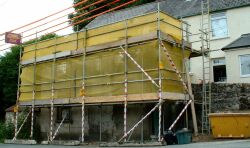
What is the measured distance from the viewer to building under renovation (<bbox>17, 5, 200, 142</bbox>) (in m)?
17.1

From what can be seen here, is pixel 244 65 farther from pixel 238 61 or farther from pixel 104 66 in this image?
pixel 104 66

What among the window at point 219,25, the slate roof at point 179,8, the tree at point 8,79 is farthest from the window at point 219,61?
the tree at point 8,79

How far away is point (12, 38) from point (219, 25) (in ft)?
49.3

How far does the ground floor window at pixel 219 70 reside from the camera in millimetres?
27672

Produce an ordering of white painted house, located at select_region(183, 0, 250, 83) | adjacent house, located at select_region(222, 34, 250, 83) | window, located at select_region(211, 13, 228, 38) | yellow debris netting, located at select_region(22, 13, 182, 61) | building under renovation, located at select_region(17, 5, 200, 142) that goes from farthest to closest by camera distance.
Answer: window, located at select_region(211, 13, 228, 38), white painted house, located at select_region(183, 0, 250, 83), adjacent house, located at select_region(222, 34, 250, 83), yellow debris netting, located at select_region(22, 13, 182, 61), building under renovation, located at select_region(17, 5, 200, 142)

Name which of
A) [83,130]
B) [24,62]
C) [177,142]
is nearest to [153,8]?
[24,62]

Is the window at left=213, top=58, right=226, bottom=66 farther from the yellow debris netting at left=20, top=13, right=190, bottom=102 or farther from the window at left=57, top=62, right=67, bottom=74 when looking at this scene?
the window at left=57, top=62, right=67, bottom=74

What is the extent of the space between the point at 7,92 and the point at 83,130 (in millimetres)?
22787

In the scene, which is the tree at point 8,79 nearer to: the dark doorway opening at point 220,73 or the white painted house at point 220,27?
the white painted house at point 220,27

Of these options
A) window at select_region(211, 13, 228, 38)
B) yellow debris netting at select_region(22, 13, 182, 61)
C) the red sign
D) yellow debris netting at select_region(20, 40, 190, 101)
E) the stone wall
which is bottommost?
the stone wall

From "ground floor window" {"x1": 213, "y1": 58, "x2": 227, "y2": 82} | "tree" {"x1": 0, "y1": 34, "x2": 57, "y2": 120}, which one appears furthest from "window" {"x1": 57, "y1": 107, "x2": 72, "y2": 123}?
"tree" {"x1": 0, "y1": 34, "x2": 57, "y2": 120}

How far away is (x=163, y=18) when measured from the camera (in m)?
17.8

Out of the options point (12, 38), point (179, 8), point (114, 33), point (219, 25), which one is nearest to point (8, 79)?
point (12, 38)

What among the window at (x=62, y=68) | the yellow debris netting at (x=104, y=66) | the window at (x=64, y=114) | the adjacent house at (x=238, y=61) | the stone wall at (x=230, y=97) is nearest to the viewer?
the yellow debris netting at (x=104, y=66)
